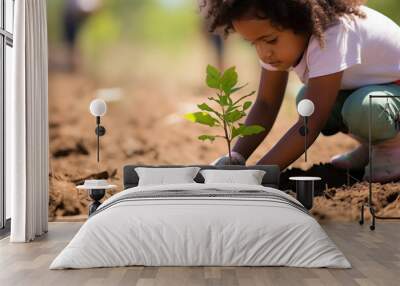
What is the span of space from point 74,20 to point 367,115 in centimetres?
334

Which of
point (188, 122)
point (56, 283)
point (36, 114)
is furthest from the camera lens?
point (188, 122)

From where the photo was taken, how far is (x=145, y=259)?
4.19 meters

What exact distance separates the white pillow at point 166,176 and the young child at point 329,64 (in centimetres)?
72

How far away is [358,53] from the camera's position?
6375 millimetres

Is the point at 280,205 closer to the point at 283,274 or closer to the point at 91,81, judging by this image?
the point at 283,274

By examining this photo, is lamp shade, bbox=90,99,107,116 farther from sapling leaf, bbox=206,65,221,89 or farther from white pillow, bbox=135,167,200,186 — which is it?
sapling leaf, bbox=206,65,221,89

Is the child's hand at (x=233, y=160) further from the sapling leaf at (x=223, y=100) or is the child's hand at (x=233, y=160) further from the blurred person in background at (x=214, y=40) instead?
the blurred person in background at (x=214, y=40)

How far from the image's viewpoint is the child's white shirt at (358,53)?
6.34 metres

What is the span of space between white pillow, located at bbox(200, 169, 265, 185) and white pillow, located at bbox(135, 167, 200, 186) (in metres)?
0.18

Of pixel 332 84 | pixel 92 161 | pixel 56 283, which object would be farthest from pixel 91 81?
pixel 56 283

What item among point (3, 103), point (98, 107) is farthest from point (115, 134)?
point (3, 103)

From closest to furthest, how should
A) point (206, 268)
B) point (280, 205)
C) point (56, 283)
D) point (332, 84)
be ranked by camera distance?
point (56, 283), point (206, 268), point (280, 205), point (332, 84)

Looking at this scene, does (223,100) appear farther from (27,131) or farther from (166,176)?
(27,131)

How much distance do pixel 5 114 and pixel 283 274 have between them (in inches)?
135
